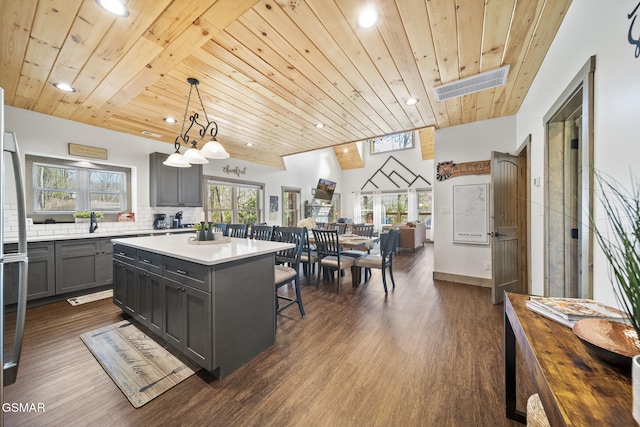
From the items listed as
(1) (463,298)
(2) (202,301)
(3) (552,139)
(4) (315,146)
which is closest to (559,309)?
(3) (552,139)

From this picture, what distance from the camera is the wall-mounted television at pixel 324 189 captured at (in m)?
8.65

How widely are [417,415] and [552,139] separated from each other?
8.03 feet

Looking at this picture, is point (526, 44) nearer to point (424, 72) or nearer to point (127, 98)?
point (424, 72)

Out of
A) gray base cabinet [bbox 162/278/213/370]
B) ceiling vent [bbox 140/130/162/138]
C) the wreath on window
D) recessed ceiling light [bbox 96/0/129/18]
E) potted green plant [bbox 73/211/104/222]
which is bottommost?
gray base cabinet [bbox 162/278/213/370]

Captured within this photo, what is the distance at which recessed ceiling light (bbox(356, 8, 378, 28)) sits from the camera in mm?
1638

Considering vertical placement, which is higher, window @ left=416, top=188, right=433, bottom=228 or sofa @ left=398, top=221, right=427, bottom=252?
window @ left=416, top=188, right=433, bottom=228

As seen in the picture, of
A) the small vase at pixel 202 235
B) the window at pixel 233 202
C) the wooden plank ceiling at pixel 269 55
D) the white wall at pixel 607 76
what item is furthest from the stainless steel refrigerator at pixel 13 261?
the window at pixel 233 202

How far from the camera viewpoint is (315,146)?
5230 millimetres

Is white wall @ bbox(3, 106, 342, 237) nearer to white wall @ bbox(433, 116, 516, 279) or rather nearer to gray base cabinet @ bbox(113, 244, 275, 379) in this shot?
gray base cabinet @ bbox(113, 244, 275, 379)

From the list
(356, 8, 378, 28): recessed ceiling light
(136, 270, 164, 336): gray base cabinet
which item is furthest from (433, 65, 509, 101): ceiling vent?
(136, 270, 164, 336): gray base cabinet

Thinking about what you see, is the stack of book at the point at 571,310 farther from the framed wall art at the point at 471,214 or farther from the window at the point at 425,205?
the window at the point at 425,205

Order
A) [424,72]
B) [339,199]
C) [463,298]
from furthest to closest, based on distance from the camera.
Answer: [339,199]
[463,298]
[424,72]

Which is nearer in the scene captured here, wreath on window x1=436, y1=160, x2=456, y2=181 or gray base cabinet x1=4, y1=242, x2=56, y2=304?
gray base cabinet x1=4, y1=242, x2=56, y2=304

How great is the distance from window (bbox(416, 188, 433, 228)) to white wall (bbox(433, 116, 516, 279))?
526 centimetres
